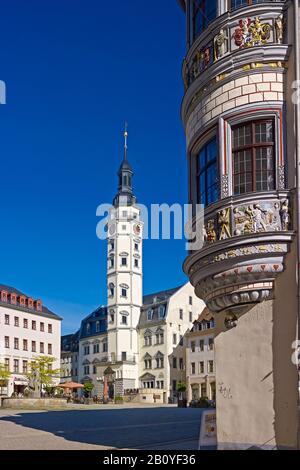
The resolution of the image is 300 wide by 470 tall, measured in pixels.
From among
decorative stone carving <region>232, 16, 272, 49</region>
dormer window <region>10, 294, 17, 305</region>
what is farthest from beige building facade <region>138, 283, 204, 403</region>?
decorative stone carving <region>232, 16, 272, 49</region>

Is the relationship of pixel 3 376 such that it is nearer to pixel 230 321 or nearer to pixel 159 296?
pixel 159 296

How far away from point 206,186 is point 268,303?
2.99m

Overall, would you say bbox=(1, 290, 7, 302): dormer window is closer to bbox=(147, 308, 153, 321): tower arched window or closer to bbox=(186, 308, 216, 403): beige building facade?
bbox=(147, 308, 153, 321): tower arched window

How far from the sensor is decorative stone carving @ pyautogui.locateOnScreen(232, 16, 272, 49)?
13180mm

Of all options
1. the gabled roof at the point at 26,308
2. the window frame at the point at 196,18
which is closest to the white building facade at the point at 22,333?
the gabled roof at the point at 26,308

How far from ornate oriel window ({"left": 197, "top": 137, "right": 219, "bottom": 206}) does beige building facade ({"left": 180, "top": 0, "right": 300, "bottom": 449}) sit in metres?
0.05

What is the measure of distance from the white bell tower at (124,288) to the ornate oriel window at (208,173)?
289ft

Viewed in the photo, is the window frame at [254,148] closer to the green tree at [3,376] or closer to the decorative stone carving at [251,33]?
the decorative stone carving at [251,33]

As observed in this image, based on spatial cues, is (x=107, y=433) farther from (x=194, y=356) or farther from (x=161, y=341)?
(x=161, y=341)

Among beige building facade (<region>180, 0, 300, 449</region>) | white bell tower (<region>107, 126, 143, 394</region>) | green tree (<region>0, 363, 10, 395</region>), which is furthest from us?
white bell tower (<region>107, 126, 143, 394</region>)

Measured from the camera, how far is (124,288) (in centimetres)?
10488

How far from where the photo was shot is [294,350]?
1205 centimetres

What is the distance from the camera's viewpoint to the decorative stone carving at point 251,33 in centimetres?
1318
